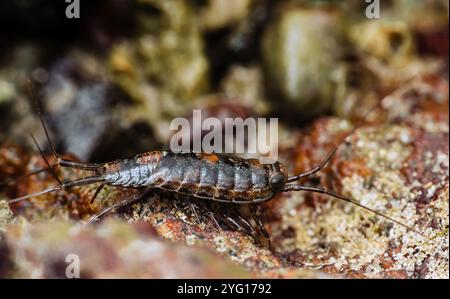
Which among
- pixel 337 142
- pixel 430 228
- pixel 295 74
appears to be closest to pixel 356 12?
pixel 295 74

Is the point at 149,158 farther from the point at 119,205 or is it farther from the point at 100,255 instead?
the point at 100,255

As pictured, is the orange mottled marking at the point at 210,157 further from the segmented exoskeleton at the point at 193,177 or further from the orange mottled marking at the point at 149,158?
the orange mottled marking at the point at 149,158

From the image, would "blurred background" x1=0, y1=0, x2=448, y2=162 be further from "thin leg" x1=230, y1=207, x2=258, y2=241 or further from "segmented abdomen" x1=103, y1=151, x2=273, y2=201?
"thin leg" x1=230, y1=207, x2=258, y2=241

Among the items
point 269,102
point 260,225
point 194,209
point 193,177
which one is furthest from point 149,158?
point 269,102

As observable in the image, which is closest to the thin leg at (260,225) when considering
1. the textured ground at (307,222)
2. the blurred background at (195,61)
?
the textured ground at (307,222)

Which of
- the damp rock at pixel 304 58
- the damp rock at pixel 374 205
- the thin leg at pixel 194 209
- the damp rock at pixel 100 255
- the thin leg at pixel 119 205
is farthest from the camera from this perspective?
the damp rock at pixel 304 58
